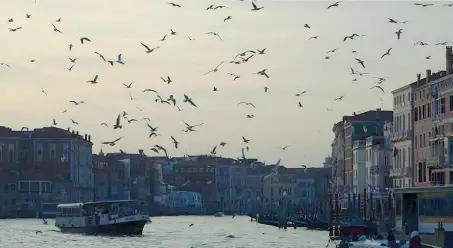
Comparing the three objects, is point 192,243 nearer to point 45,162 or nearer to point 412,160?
point 412,160

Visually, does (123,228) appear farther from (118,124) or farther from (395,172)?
(118,124)

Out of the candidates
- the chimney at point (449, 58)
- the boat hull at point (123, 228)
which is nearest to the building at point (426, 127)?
the chimney at point (449, 58)

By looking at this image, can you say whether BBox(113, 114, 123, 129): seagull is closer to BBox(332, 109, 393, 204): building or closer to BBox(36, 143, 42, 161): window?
BBox(332, 109, 393, 204): building

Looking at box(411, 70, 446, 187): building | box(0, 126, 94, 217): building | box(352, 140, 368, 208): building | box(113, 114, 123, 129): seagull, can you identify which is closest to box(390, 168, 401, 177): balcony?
box(411, 70, 446, 187): building

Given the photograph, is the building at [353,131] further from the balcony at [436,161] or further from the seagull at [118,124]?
the seagull at [118,124]

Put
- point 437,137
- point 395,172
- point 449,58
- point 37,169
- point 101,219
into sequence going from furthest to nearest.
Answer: point 37,169
point 395,172
point 101,219
point 449,58
point 437,137

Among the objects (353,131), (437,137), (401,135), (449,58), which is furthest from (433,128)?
(353,131)

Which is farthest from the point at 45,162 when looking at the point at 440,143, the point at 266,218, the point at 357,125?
the point at 440,143
